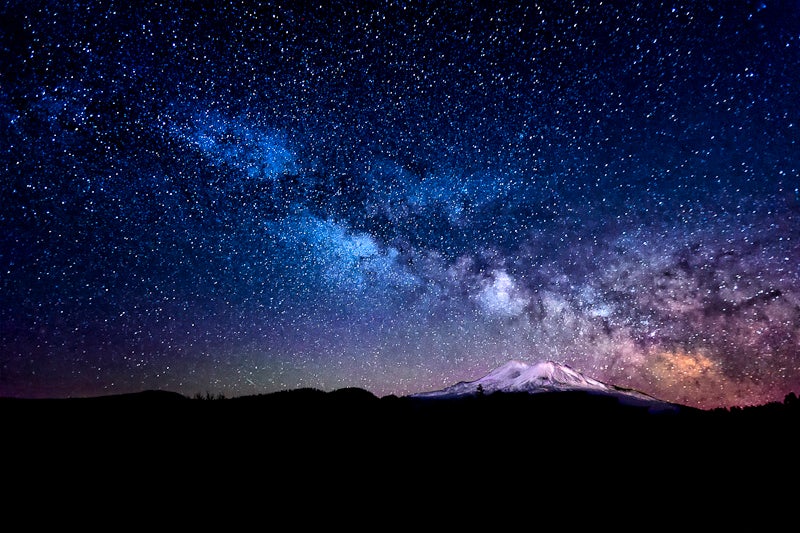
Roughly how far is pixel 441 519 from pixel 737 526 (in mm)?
8096

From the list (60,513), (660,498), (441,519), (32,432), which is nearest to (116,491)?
(60,513)

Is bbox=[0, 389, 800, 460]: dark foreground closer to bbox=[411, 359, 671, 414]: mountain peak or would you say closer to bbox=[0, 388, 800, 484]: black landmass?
bbox=[0, 388, 800, 484]: black landmass

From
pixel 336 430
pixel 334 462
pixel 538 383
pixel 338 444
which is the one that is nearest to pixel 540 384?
pixel 538 383

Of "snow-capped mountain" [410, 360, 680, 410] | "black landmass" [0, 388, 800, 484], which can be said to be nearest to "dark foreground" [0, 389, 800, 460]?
"black landmass" [0, 388, 800, 484]

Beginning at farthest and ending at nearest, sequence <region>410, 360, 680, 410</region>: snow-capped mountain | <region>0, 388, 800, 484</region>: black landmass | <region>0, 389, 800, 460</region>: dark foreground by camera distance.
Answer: <region>410, 360, 680, 410</region>: snow-capped mountain, <region>0, 389, 800, 460</region>: dark foreground, <region>0, 388, 800, 484</region>: black landmass

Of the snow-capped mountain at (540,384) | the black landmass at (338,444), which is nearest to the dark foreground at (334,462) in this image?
the black landmass at (338,444)

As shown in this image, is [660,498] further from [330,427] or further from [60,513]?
[60,513]

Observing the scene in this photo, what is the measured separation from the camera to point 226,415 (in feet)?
46.4

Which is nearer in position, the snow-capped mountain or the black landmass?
the black landmass

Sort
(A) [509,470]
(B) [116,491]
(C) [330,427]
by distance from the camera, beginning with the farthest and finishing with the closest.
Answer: (C) [330,427] → (A) [509,470] → (B) [116,491]

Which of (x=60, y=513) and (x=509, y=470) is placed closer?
(x=60, y=513)

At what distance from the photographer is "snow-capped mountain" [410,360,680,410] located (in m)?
56.9

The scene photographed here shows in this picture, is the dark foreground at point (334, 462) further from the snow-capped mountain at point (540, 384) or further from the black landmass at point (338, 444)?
the snow-capped mountain at point (540, 384)

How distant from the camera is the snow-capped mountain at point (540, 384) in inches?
2240
